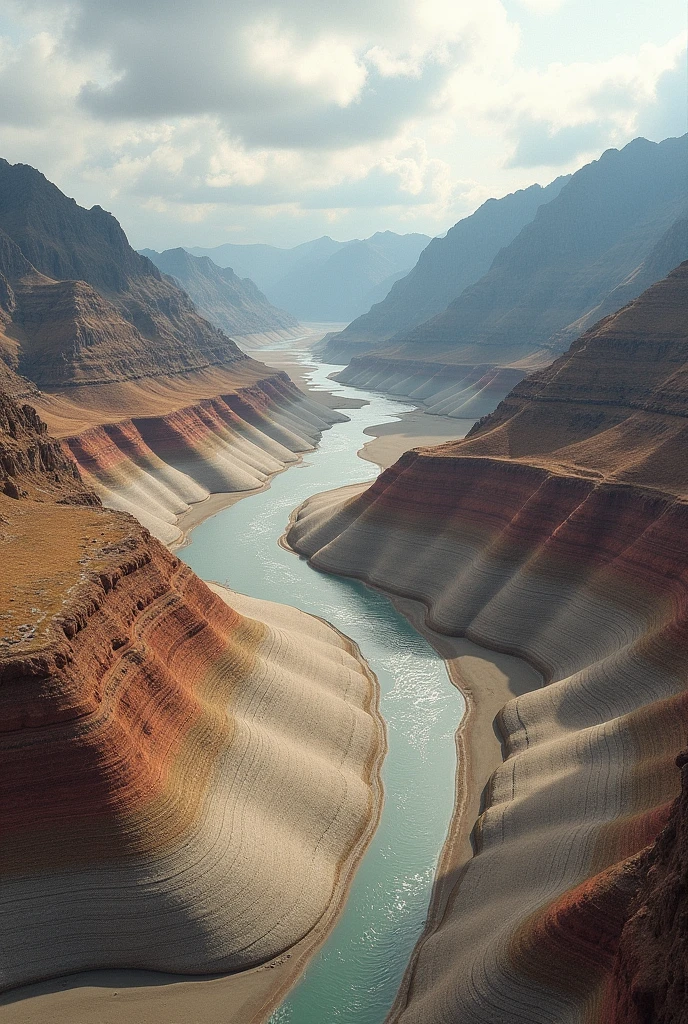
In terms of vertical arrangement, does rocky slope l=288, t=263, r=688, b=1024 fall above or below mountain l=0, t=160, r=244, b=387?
below

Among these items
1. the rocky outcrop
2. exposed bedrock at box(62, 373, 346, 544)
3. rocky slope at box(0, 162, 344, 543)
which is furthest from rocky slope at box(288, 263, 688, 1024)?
the rocky outcrop

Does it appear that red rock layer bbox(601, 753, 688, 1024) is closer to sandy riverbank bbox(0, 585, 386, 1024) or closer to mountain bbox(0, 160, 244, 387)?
sandy riverbank bbox(0, 585, 386, 1024)

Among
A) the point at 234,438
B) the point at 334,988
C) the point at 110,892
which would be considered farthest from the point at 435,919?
the point at 234,438

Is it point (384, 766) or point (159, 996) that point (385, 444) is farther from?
point (159, 996)

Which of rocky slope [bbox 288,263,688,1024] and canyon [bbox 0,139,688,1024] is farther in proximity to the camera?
canyon [bbox 0,139,688,1024]

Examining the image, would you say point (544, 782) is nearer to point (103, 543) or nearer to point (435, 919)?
point (435, 919)

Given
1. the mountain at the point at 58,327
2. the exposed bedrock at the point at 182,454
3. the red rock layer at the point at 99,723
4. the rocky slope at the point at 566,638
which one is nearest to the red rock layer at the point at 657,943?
the rocky slope at the point at 566,638

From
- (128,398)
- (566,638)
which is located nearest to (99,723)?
(566,638)
